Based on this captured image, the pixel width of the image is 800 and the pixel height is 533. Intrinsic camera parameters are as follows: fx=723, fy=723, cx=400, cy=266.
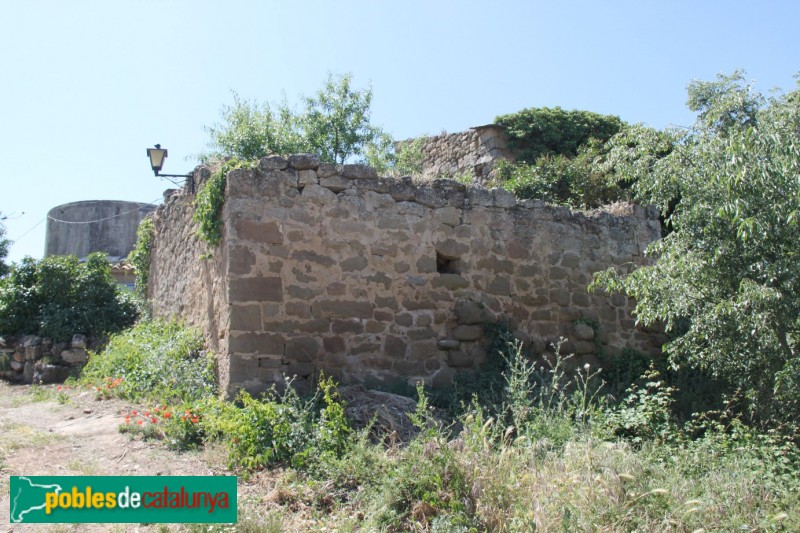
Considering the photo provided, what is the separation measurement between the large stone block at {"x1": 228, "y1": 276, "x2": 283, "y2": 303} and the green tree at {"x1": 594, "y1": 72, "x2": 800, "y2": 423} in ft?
10.7

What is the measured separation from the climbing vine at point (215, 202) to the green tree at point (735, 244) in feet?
12.1

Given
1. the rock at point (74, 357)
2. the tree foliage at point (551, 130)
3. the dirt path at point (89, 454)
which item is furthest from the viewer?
the tree foliage at point (551, 130)

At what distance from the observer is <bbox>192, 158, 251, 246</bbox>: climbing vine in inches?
280

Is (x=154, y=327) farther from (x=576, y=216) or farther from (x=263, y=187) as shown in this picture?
(x=576, y=216)

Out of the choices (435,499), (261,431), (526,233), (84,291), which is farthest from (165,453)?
(84,291)

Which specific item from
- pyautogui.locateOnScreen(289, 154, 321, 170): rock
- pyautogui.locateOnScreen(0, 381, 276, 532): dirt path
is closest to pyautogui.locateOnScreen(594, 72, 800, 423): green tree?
pyautogui.locateOnScreen(289, 154, 321, 170): rock

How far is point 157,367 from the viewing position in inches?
297

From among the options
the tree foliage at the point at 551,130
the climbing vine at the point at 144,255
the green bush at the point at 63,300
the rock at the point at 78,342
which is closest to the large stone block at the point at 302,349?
the rock at the point at 78,342

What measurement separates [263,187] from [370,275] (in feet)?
4.57

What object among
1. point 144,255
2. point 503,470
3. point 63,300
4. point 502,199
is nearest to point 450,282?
point 502,199

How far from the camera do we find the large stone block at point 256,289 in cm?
678

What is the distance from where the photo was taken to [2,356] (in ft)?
33.2

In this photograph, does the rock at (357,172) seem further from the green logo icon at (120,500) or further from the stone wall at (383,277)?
the green logo icon at (120,500)

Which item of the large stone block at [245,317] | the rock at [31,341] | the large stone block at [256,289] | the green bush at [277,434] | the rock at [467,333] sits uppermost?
the large stone block at [256,289]
